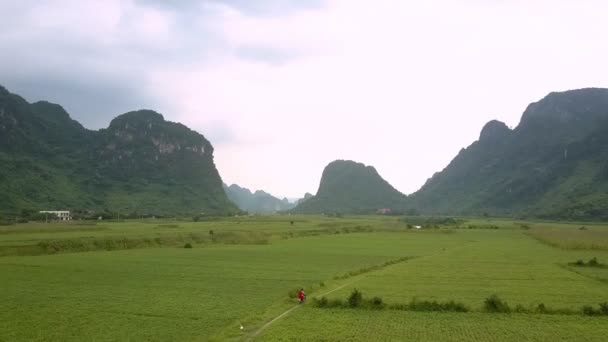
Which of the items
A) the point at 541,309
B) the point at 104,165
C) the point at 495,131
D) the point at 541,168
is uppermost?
the point at 495,131

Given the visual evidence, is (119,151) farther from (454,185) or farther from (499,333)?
(499,333)

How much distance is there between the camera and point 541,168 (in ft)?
488

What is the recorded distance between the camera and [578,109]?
171 metres

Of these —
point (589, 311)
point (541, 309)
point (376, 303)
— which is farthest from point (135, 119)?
point (589, 311)

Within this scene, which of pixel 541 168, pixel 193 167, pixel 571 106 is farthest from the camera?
pixel 571 106

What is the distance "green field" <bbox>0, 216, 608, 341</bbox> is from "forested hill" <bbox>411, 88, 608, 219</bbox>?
260 feet

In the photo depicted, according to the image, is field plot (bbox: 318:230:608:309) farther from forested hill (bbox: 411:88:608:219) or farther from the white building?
forested hill (bbox: 411:88:608:219)

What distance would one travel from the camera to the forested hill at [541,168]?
11200cm

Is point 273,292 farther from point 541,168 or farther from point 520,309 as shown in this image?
point 541,168

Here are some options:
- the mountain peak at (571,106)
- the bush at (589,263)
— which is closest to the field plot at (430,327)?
the bush at (589,263)

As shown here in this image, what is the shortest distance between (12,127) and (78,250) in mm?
89724

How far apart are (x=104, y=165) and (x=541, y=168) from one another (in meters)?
128

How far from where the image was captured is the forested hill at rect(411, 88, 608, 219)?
4409 inches

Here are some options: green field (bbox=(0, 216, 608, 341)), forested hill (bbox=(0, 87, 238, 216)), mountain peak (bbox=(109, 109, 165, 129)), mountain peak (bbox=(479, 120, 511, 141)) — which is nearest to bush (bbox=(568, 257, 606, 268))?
green field (bbox=(0, 216, 608, 341))
